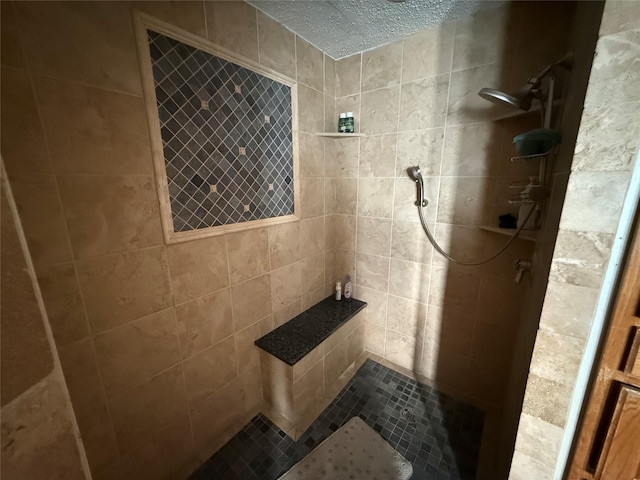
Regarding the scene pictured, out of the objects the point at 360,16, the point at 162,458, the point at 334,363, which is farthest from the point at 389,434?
the point at 360,16

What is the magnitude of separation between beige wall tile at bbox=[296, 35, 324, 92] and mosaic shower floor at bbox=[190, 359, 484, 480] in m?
1.91

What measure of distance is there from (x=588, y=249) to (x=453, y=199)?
0.81m

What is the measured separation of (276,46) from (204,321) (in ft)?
4.50

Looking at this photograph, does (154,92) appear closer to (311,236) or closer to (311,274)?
(311,236)

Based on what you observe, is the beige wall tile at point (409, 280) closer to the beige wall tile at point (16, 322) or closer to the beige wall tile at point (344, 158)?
the beige wall tile at point (344, 158)

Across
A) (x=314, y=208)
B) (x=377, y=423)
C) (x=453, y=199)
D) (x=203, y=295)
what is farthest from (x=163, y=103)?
(x=377, y=423)

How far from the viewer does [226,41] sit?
1017mm

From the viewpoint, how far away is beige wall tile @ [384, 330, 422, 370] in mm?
1621

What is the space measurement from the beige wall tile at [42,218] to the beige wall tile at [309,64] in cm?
121

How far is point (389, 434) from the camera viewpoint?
1295mm

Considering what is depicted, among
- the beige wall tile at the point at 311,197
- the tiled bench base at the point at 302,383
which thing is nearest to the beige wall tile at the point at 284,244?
the beige wall tile at the point at 311,197

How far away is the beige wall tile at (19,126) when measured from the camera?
0.60 m

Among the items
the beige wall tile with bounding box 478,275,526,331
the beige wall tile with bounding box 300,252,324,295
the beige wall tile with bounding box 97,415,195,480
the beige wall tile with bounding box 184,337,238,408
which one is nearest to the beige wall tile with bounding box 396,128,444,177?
the beige wall tile with bounding box 478,275,526,331

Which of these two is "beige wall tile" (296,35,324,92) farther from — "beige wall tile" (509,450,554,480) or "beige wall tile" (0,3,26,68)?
"beige wall tile" (509,450,554,480)
